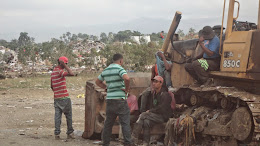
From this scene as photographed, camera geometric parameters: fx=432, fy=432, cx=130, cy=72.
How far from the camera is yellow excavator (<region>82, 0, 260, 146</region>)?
6258 mm

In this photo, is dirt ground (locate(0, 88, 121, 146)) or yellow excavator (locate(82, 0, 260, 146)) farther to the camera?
dirt ground (locate(0, 88, 121, 146))

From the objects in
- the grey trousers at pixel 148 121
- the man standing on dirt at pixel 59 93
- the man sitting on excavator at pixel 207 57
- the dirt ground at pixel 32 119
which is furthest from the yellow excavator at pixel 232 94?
the man standing on dirt at pixel 59 93

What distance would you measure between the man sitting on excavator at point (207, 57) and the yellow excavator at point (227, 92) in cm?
13

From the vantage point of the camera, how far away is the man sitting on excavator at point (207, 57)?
717 centimetres

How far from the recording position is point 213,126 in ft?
22.9

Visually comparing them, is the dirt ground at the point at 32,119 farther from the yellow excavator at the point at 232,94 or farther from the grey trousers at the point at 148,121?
the yellow excavator at the point at 232,94

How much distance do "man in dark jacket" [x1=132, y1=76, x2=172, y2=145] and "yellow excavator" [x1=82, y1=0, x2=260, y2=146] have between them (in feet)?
0.73

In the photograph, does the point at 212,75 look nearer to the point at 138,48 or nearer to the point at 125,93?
the point at 125,93

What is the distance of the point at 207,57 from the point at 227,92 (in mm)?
942

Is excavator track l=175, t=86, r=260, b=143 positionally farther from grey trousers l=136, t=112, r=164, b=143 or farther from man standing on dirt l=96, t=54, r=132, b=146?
man standing on dirt l=96, t=54, r=132, b=146

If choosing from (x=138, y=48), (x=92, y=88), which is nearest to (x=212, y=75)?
(x=92, y=88)

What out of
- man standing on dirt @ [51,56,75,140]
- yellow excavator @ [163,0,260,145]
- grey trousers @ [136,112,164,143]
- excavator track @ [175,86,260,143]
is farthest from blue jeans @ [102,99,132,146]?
man standing on dirt @ [51,56,75,140]

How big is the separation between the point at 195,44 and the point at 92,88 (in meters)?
2.41

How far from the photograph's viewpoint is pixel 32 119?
1228 centimetres
